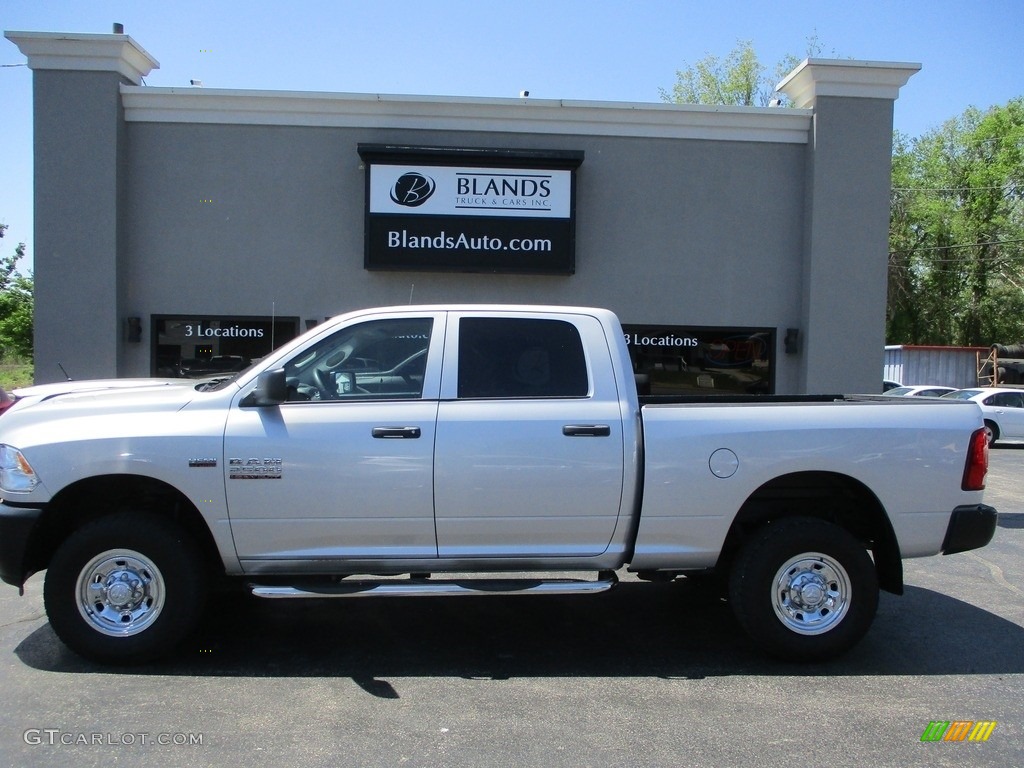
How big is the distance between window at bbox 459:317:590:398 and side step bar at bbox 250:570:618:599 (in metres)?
1.10

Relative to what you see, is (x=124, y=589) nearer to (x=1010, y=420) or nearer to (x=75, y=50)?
(x=75, y=50)

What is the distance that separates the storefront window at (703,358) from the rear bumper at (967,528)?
20.6ft

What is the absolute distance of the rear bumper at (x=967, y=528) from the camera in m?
5.43

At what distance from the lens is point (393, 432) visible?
16.9 ft

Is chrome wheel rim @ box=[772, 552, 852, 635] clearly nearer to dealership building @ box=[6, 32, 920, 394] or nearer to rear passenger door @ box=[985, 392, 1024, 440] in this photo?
dealership building @ box=[6, 32, 920, 394]

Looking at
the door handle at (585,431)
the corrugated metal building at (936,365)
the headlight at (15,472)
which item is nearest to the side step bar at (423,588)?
the door handle at (585,431)

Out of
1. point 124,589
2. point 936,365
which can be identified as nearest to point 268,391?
point 124,589

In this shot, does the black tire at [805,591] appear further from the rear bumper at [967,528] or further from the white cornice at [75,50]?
the white cornice at [75,50]

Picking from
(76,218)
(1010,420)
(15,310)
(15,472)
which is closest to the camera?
(15,472)

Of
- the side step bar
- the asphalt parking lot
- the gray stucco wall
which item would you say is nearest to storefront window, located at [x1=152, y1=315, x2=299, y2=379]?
the gray stucco wall

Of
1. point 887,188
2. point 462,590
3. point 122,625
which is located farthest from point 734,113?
point 122,625

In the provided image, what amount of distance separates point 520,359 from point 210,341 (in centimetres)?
716

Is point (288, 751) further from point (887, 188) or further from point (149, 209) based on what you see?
point (887, 188)

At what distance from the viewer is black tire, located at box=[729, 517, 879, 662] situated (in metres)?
5.34
